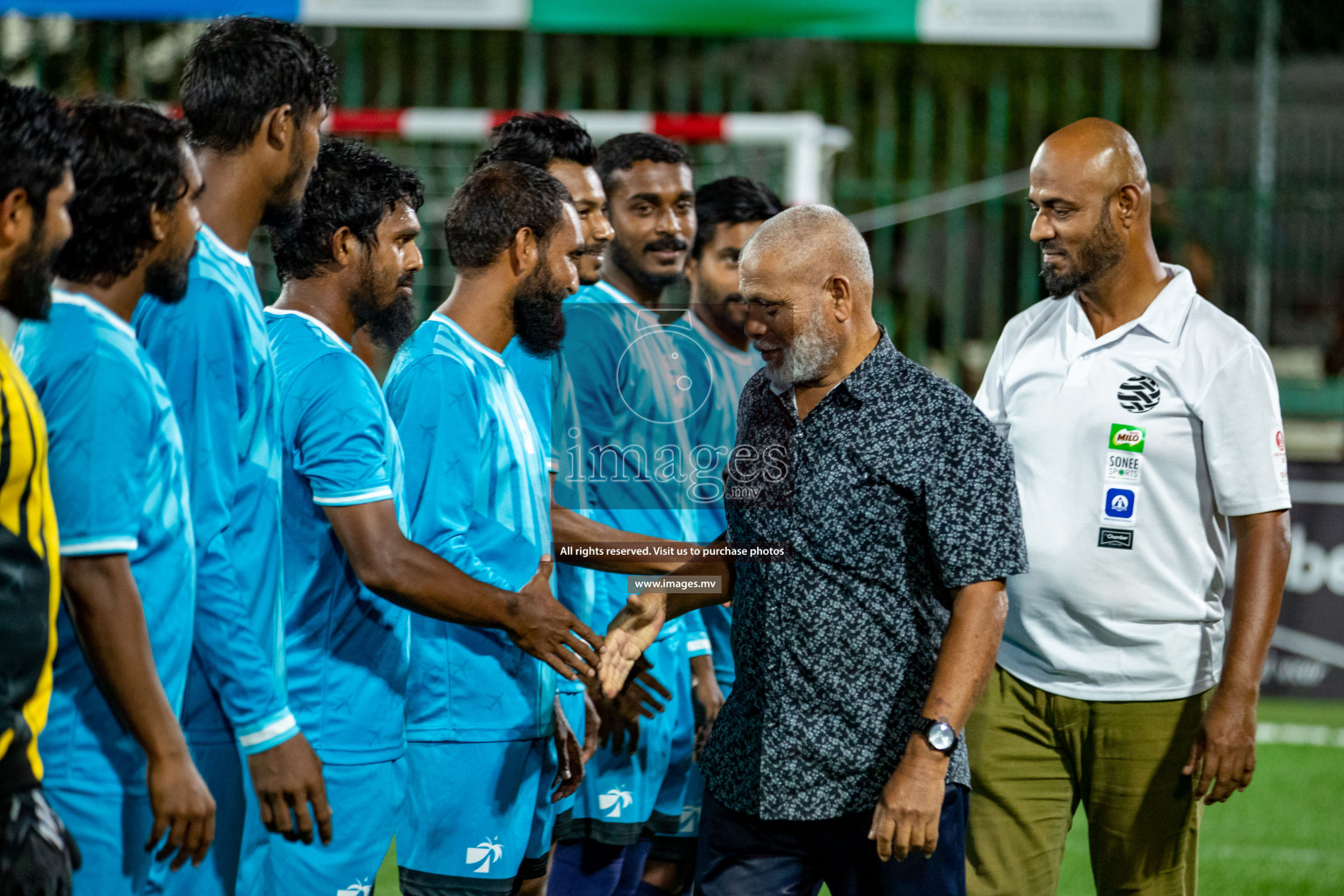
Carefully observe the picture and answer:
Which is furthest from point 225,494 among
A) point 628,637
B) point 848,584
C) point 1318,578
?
point 1318,578

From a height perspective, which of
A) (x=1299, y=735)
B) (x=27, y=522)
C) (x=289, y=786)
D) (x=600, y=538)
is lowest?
(x=1299, y=735)

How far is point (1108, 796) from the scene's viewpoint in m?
3.51

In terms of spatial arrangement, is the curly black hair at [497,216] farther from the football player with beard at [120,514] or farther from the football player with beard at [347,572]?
the football player with beard at [120,514]

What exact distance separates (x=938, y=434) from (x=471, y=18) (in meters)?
6.87

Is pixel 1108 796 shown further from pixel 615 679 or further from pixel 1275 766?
pixel 1275 766

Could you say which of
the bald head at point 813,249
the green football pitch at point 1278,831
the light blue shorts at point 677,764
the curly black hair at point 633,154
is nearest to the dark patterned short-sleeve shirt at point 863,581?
the bald head at point 813,249

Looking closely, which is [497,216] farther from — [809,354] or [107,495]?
[107,495]

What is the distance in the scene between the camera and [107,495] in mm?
2176

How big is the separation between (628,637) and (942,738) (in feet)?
2.33

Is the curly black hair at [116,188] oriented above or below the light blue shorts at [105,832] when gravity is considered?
above

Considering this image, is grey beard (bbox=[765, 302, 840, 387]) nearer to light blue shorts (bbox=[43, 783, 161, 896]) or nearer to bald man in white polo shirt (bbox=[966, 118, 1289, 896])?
bald man in white polo shirt (bbox=[966, 118, 1289, 896])

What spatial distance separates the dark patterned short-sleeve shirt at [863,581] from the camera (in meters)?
2.74

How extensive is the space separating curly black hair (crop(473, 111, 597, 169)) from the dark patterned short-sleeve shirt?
182 centimetres

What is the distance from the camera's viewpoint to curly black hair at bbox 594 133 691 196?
4.73 m
